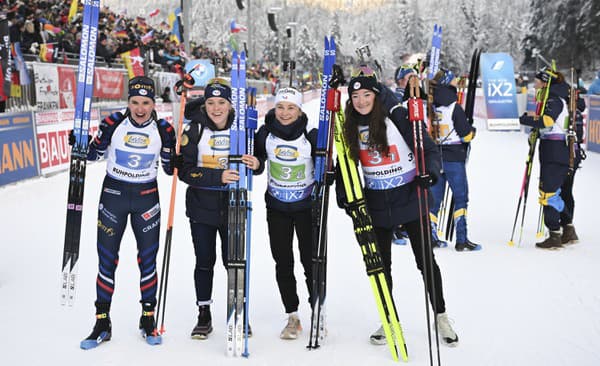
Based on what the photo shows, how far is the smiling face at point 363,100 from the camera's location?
4.04m

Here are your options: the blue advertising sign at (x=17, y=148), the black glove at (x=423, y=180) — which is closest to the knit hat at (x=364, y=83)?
the black glove at (x=423, y=180)

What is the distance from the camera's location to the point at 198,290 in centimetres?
448

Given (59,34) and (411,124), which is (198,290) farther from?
(59,34)

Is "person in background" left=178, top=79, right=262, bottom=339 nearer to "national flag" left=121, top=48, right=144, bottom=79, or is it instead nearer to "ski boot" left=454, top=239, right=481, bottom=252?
"ski boot" left=454, top=239, right=481, bottom=252

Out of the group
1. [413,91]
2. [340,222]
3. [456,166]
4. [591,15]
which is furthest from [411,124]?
[591,15]

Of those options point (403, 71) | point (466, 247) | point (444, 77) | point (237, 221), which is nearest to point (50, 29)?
point (403, 71)

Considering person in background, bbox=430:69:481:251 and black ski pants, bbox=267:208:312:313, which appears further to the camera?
person in background, bbox=430:69:481:251

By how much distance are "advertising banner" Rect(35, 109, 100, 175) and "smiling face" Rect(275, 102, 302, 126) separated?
26.7 ft

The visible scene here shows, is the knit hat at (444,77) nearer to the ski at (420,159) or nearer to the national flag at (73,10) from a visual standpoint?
the ski at (420,159)

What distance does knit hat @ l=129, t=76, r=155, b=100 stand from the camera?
4.18 metres

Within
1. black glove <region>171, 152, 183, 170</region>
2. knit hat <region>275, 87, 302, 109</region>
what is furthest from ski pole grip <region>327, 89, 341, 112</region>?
black glove <region>171, 152, 183, 170</region>

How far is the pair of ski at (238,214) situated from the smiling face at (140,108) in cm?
60

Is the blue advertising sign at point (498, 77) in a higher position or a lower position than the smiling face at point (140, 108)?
higher

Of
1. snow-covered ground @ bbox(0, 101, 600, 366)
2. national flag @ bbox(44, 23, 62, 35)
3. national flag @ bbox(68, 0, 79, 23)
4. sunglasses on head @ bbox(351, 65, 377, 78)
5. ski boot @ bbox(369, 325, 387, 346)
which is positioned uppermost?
national flag @ bbox(68, 0, 79, 23)
